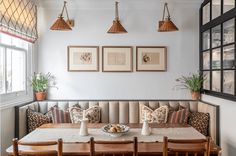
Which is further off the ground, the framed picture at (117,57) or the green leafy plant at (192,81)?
the framed picture at (117,57)

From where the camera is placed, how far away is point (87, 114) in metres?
3.63

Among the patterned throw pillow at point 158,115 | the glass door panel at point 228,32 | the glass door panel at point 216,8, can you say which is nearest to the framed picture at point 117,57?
the patterned throw pillow at point 158,115

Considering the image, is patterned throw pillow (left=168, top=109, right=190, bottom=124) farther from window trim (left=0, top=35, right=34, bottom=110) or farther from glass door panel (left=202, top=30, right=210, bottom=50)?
window trim (left=0, top=35, right=34, bottom=110)

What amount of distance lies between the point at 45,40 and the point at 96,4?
3.50 feet

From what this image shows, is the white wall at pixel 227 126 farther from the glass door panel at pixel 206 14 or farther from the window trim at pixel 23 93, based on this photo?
the window trim at pixel 23 93

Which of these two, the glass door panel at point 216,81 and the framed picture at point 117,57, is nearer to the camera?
the glass door panel at point 216,81

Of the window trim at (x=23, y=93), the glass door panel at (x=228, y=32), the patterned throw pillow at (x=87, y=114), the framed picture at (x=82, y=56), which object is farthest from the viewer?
the framed picture at (x=82, y=56)

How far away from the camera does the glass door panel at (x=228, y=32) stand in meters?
3.01

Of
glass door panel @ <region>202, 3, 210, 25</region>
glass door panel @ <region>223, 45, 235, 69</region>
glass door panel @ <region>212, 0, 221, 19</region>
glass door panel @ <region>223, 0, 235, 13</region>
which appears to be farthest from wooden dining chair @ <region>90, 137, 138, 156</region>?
glass door panel @ <region>202, 3, 210, 25</region>

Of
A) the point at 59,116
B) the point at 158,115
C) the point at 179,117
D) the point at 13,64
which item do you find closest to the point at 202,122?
the point at 179,117

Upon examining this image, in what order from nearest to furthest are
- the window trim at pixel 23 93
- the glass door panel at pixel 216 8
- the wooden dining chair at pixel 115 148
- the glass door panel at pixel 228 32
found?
the wooden dining chair at pixel 115 148, the glass door panel at pixel 228 32, the window trim at pixel 23 93, the glass door panel at pixel 216 8

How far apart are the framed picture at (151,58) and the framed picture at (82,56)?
0.73 meters

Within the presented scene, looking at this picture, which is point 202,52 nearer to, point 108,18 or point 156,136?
point 108,18

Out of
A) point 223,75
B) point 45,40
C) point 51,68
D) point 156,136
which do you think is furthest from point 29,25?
point 223,75
